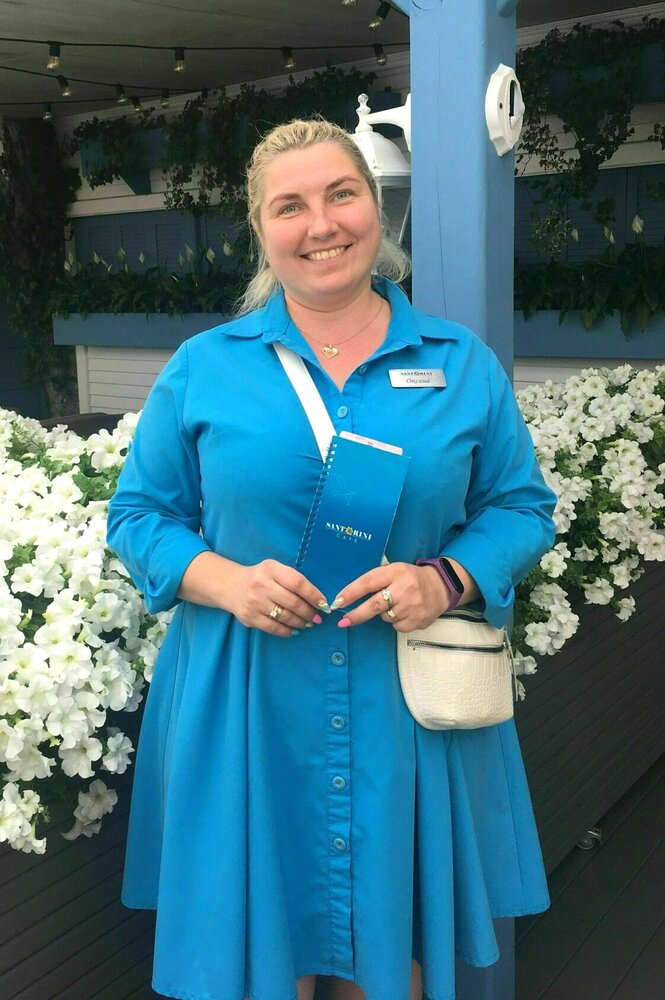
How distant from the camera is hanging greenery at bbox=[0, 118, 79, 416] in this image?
9.71m

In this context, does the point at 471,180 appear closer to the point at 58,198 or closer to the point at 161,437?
the point at 161,437

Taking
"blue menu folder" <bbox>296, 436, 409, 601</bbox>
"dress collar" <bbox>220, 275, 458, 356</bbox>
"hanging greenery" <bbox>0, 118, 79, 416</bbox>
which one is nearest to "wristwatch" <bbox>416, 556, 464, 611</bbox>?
"blue menu folder" <bbox>296, 436, 409, 601</bbox>

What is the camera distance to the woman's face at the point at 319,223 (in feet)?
5.01

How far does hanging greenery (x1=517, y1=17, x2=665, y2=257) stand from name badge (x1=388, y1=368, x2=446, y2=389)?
16.1ft

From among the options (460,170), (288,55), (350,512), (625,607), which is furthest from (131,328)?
(350,512)

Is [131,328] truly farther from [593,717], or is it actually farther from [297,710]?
[297,710]

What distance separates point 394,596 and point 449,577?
0.14m

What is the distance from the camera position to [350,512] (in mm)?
1400

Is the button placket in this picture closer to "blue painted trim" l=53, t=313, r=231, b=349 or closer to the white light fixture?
the white light fixture

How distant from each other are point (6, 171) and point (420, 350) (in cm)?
916

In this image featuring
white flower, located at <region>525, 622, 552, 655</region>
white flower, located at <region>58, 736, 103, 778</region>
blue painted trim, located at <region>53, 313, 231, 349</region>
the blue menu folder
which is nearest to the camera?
the blue menu folder

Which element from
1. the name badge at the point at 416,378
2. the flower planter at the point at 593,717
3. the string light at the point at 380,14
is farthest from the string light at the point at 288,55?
the name badge at the point at 416,378

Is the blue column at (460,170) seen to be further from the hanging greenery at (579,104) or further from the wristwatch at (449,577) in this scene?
the hanging greenery at (579,104)

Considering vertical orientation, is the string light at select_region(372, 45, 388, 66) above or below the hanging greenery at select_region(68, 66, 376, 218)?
above
